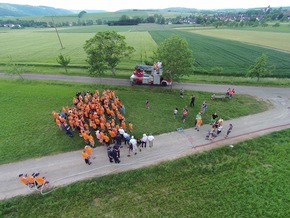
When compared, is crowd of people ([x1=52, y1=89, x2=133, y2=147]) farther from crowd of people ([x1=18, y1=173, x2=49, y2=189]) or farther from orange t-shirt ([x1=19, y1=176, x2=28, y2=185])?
orange t-shirt ([x1=19, y1=176, x2=28, y2=185])

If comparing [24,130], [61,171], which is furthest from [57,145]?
[24,130]

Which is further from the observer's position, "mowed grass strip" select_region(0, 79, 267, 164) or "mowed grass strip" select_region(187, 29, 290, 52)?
"mowed grass strip" select_region(187, 29, 290, 52)

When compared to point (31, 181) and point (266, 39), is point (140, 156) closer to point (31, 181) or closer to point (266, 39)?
point (31, 181)

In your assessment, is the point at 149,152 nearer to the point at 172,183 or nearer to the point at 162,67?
the point at 172,183

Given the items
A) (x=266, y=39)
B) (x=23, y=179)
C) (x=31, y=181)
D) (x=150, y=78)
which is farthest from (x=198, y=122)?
(x=266, y=39)

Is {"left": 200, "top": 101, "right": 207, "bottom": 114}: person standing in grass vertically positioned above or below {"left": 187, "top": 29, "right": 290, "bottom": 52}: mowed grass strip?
above

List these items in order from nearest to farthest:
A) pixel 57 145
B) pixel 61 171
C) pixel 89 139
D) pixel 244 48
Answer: pixel 61 171 → pixel 89 139 → pixel 57 145 → pixel 244 48

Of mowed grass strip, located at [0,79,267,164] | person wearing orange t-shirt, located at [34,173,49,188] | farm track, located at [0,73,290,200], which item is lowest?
mowed grass strip, located at [0,79,267,164]

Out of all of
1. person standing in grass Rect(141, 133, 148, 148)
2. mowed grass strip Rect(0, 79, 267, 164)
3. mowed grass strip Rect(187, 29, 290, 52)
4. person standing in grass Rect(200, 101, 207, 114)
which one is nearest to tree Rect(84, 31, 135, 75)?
mowed grass strip Rect(0, 79, 267, 164)
